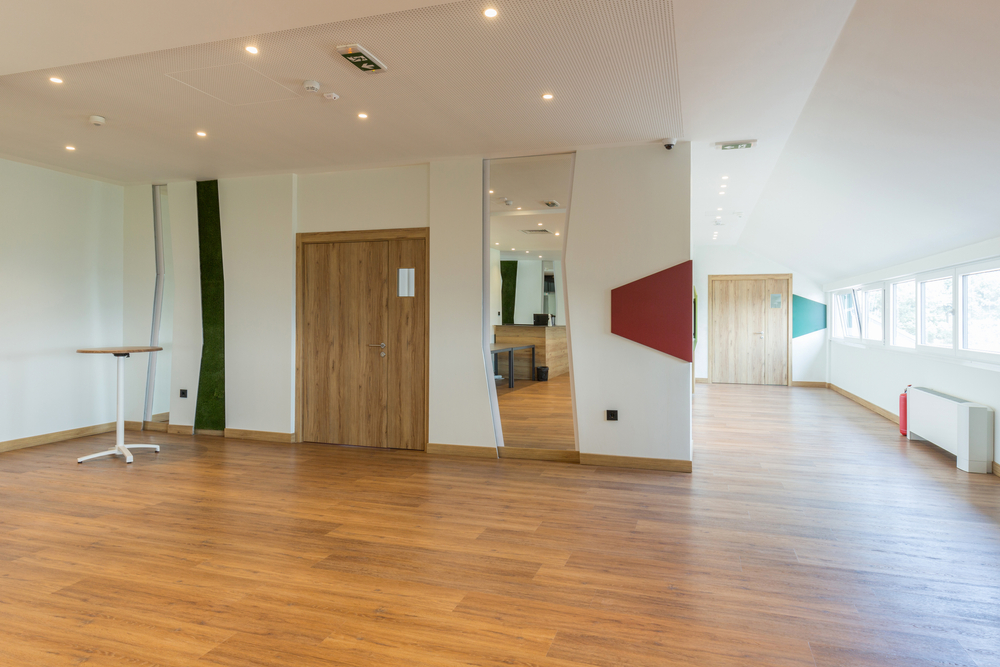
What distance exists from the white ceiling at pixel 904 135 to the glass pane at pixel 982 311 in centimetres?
41

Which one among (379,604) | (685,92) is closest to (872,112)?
(685,92)

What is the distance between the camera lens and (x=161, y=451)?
5801 millimetres

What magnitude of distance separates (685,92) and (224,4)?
2835 mm

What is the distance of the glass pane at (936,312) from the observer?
20.7 feet

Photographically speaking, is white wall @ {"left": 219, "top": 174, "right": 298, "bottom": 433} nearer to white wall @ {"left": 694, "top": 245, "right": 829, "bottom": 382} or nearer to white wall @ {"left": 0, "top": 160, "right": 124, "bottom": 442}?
white wall @ {"left": 0, "top": 160, "right": 124, "bottom": 442}

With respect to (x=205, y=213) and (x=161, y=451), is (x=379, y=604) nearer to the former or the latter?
(x=161, y=451)

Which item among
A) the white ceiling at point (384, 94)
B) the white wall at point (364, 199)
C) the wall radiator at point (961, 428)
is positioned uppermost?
the white ceiling at point (384, 94)

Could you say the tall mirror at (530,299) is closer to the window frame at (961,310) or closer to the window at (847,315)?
the window frame at (961,310)

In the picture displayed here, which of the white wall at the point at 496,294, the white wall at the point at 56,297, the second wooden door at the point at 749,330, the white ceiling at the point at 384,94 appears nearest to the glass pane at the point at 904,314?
the second wooden door at the point at 749,330

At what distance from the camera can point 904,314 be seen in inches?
304

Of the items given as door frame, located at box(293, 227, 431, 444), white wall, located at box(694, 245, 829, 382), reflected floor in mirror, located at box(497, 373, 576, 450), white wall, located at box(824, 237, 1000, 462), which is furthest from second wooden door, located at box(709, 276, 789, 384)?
door frame, located at box(293, 227, 431, 444)

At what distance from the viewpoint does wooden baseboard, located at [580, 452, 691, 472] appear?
509 cm

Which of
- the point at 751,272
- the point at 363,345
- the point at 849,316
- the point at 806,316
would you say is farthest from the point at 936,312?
the point at 363,345

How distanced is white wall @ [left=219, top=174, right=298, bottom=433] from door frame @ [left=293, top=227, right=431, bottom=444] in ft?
0.17
